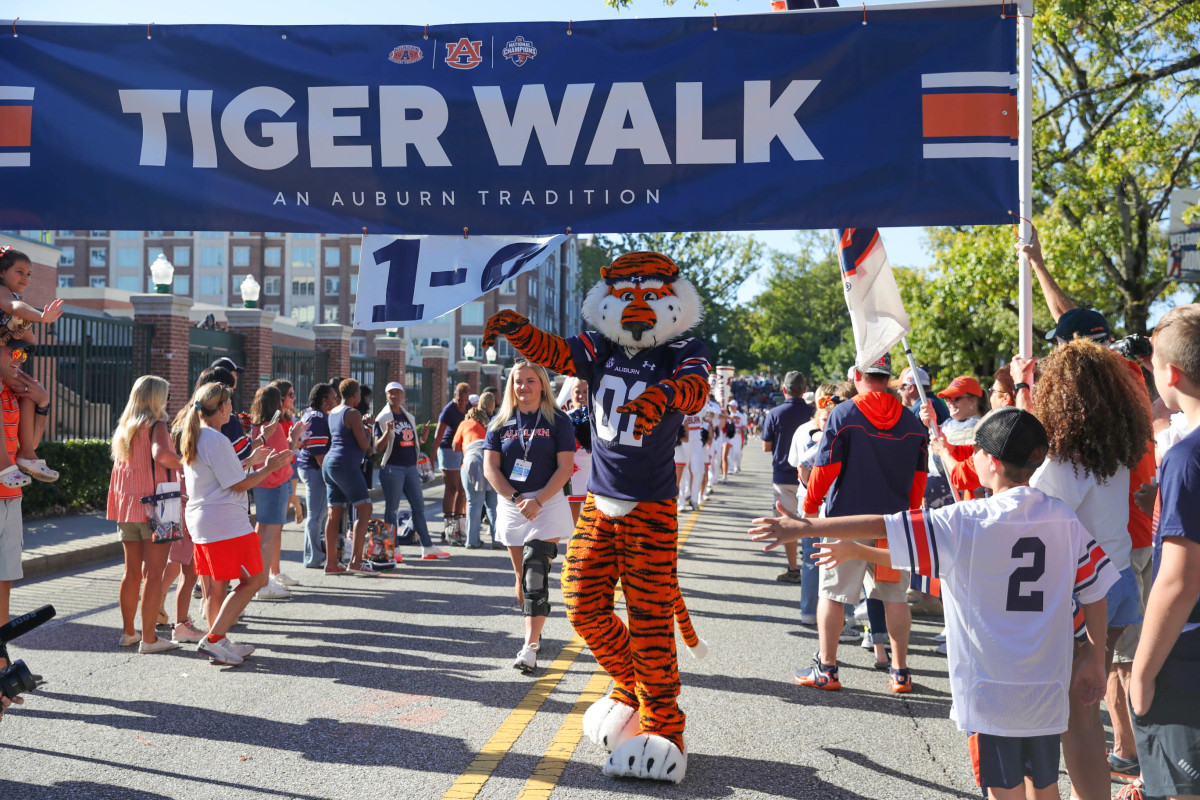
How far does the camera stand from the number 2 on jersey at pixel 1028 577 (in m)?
3.12

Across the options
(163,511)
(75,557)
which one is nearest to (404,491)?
(75,557)

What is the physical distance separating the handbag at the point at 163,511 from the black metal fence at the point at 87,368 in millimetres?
8187

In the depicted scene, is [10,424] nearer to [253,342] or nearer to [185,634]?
[185,634]

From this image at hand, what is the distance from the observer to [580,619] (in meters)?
4.75

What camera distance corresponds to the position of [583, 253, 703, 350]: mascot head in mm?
4875

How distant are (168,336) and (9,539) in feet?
39.3

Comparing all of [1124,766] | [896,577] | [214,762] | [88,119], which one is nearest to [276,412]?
[88,119]

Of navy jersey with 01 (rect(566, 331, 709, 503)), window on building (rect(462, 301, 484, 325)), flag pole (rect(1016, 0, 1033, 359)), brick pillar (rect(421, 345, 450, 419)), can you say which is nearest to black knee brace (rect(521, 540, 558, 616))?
navy jersey with 01 (rect(566, 331, 709, 503))

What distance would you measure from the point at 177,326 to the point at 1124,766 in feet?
51.4

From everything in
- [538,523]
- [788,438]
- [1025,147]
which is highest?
[1025,147]

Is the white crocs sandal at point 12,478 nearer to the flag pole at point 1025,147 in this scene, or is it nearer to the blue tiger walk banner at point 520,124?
the blue tiger walk banner at point 520,124

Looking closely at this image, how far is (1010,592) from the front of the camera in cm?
313

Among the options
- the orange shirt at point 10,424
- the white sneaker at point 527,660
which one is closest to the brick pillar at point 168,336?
the orange shirt at point 10,424

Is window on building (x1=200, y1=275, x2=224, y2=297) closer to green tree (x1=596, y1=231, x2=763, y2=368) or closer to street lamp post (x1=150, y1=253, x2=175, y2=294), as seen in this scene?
green tree (x1=596, y1=231, x2=763, y2=368)
